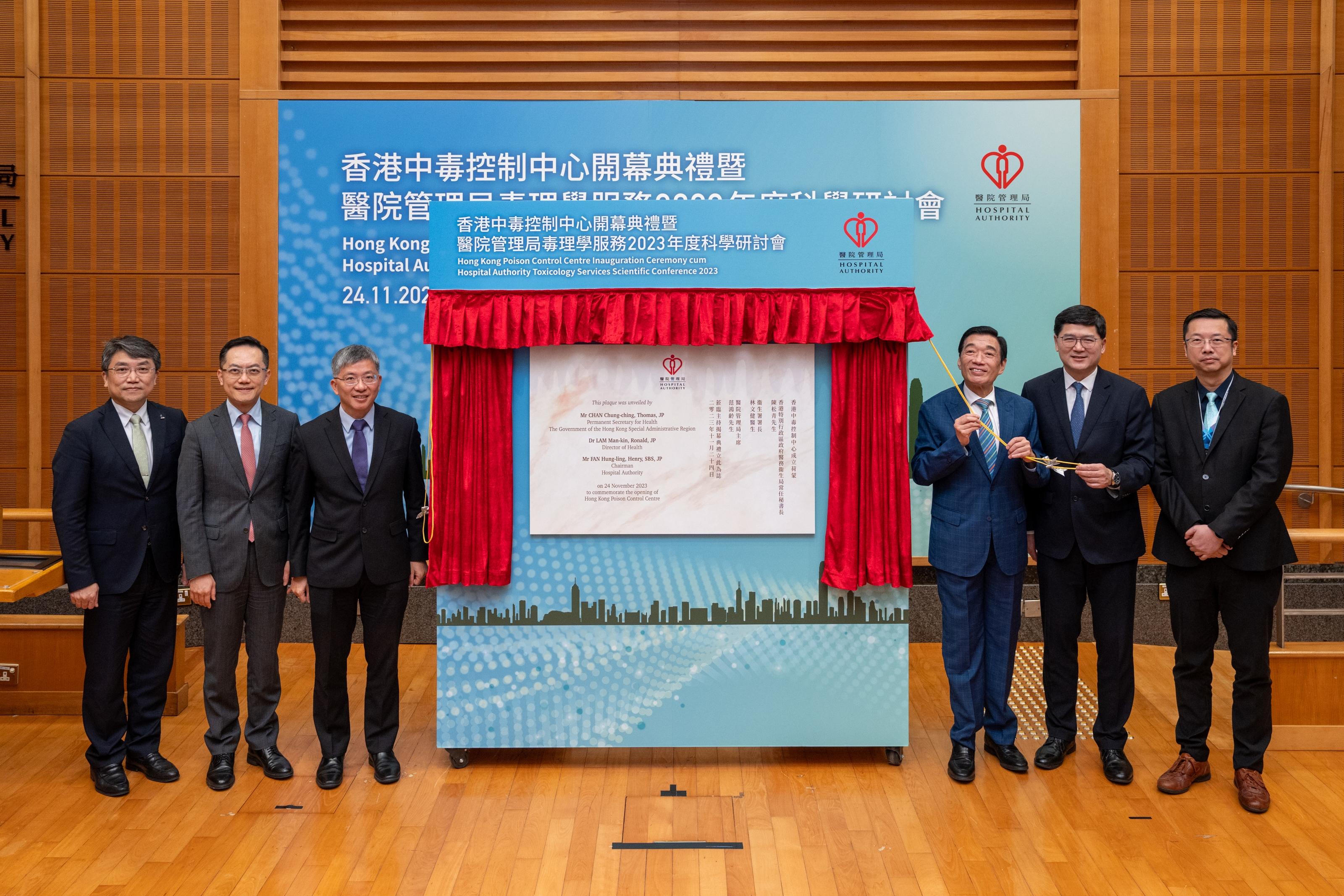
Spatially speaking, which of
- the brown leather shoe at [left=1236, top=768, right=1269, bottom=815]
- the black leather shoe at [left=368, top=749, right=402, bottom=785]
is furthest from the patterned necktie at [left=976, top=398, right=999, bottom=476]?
the black leather shoe at [left=368, top=749, right=402, bottom=785]

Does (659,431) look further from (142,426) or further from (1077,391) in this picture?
(142,426)

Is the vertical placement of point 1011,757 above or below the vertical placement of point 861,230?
below

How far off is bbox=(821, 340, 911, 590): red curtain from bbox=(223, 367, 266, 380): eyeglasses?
81.7 inches

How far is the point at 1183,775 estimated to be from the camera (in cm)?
347

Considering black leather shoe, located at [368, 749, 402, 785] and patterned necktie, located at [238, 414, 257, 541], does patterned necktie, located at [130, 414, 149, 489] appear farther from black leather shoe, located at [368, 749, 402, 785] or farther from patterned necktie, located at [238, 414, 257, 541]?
black leather shoe, located at [368, 749, 402, 785]

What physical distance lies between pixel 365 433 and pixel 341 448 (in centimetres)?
10

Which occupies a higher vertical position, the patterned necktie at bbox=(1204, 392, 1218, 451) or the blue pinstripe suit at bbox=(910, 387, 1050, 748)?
the patterned necktie at bbox=(1204, 392, 1218, 451)

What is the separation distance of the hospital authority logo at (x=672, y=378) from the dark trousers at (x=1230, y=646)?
186cm

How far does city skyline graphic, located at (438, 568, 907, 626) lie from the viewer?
3.69 meters

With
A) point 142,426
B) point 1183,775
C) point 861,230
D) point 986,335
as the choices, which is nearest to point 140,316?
point 142,426

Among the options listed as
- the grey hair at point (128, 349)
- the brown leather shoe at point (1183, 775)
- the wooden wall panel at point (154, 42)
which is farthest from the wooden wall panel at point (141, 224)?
the brown leather shoe at point (1183, 775)

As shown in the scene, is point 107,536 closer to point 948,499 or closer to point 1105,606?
point 948,499

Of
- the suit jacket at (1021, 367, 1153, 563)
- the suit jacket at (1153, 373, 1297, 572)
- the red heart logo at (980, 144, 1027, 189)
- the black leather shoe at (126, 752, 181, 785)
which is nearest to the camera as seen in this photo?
the suit jacket at (1153, 373, 1297, 572)

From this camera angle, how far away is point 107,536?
3.46 metres
